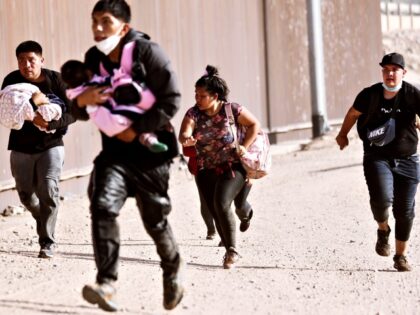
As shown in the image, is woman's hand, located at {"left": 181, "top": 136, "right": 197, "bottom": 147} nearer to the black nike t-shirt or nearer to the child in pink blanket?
the black nike t-shirt

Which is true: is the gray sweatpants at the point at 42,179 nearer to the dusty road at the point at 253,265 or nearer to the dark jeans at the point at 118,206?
the dusty road at the point at 253,265

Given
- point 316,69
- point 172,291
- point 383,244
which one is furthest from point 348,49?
point 172,291

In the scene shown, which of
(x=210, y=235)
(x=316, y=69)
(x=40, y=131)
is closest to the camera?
(x=40, y=131)

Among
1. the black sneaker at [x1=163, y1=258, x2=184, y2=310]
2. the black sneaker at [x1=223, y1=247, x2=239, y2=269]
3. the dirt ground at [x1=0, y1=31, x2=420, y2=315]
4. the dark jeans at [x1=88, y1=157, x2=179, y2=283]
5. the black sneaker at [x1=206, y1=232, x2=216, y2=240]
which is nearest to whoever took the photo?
the dark jeans at [x1=88, y1=157, x2=179, y2=283]

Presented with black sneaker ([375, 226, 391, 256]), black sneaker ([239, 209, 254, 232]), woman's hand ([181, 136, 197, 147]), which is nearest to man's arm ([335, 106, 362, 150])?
black sneaker ([375, 226, 391, 256])

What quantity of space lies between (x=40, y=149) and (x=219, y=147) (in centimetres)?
146

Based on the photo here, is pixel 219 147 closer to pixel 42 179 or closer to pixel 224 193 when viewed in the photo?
pixel 224 193

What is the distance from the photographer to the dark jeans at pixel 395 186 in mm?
8328

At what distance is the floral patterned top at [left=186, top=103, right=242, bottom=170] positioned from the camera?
28.3 feet

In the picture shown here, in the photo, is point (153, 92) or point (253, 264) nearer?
point (153, 92)

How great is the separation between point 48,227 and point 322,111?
1176 centimetres

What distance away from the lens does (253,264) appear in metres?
8.77

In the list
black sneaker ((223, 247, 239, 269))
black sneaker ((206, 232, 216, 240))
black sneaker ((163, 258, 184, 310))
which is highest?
black sneaker ((163, 258, 184, 310))

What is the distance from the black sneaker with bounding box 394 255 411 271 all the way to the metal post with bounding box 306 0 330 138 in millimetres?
11832
